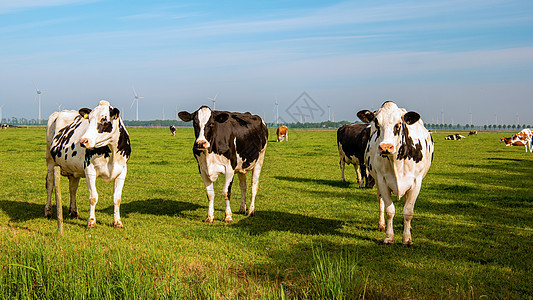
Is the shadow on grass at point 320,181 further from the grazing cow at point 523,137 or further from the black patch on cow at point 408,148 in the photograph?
the grazing cow at point 523,137

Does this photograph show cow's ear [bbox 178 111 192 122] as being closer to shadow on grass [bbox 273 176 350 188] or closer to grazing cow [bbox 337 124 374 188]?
grazing cow [bbox 337 124 374 188]

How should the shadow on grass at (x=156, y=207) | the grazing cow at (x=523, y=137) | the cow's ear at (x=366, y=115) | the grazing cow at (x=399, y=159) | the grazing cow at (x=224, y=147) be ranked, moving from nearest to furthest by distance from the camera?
the grazing cow at (x=399, y=159), the cow's ear at (x=366, y=115), the grazing cow at (x=224, y=147), the shadow on grass at (x=156, y=207), the grazing cow at (x=523, y=137)

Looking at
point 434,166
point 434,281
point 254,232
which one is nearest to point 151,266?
point 254,232

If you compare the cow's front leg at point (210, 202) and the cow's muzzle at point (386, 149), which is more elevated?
the cow's muzzle at point (386, 149)

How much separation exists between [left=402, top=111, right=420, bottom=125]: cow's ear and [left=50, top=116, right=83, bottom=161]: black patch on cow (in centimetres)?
638

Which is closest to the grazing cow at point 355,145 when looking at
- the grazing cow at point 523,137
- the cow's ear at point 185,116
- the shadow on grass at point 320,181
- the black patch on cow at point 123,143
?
the shadow on grass at point 320,181

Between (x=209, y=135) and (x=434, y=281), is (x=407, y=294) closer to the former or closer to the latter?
(x=434, y=281)

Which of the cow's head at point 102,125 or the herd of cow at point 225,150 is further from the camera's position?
the cow's head at point 102,125

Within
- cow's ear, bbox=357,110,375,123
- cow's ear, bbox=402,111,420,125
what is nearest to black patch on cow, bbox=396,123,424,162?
cow's ear, bbox=402,111,420,125

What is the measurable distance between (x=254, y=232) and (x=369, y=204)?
13.3 feet

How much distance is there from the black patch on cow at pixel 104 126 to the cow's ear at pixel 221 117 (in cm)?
212

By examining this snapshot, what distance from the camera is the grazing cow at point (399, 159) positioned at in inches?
277

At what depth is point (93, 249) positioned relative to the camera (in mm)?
5848

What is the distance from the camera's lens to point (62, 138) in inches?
366
